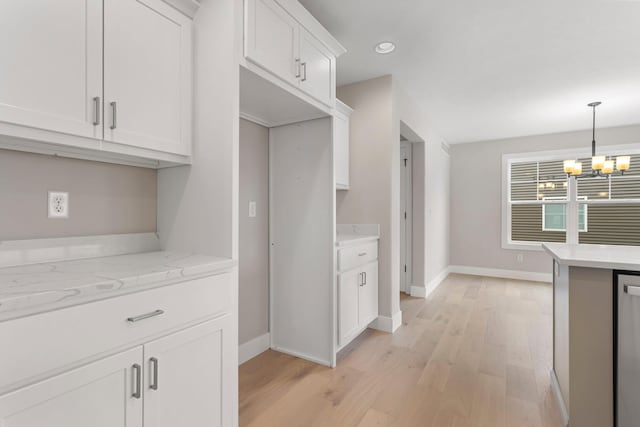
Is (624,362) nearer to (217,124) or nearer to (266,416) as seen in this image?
(266,416)

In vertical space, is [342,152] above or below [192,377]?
above

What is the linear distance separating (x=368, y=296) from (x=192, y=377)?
1.93m

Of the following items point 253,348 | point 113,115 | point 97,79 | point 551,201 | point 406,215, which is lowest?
point 253,348

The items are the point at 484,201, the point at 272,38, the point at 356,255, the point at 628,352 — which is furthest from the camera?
the point at 484,201

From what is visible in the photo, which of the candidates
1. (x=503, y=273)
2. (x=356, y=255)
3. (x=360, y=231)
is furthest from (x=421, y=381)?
(x=503, y=273)

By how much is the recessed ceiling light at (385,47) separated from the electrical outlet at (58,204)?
96.5 inches

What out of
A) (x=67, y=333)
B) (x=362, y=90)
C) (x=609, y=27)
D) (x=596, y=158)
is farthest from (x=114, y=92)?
(x=596, y=158)

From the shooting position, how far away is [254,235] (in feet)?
8.25

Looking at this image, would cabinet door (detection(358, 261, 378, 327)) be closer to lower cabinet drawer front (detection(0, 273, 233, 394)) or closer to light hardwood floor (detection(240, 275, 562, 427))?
light hardwood floor (detection(240, 275, 562, 427))

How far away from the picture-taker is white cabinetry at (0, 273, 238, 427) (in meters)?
0.86

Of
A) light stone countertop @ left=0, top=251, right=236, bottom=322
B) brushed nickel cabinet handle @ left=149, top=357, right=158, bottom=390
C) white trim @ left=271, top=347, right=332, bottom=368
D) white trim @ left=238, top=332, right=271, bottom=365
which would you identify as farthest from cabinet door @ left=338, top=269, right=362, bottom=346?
brushed nickel cabinet handle @ left=149, top=357, right=158, bottom=390

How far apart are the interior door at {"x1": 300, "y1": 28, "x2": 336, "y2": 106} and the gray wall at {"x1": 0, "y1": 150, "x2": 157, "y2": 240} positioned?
1.09 metres

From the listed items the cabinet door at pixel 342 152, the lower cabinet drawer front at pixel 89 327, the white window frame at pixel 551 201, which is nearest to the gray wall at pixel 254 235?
the cabinet door at pixel 342 152

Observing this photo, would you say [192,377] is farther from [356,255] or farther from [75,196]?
[356,255]
